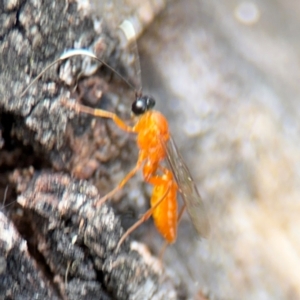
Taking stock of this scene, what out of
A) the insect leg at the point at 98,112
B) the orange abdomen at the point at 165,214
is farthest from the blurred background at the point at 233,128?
the insect leg at the point at 98,112

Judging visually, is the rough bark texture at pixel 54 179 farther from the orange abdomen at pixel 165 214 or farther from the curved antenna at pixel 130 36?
the orange abdomen at pixel 165 214

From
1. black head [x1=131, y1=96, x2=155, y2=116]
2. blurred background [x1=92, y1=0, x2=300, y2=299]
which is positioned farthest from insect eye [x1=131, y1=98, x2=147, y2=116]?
blurred background [x1=92, y1=0, x2=300, y2=299]

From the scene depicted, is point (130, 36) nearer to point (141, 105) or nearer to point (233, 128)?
point (141, 105)

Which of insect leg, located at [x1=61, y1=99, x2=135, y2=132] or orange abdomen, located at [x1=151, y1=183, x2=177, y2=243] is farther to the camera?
orange abdomen, located at [x1=151, y1=183, x2=177, y2=243]

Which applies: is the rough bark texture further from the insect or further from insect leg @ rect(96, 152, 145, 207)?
the insect

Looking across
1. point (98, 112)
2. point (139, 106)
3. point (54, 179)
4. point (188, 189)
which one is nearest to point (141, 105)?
point (139, 106)

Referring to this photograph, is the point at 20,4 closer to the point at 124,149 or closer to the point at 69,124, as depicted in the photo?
the point at 69,124

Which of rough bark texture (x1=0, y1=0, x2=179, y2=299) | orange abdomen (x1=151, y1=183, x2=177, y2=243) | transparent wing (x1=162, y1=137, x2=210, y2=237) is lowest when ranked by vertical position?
orange abdomen (x1=151, y1=183, x2=177, y2=243)
